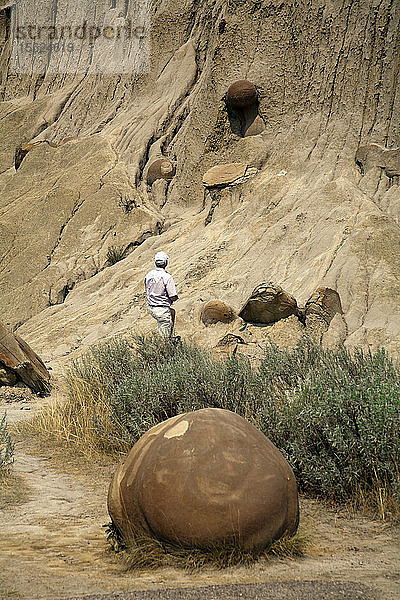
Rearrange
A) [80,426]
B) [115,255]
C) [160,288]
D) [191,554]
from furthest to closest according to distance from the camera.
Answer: [115,255] → [160,288] → [80,426] → [191,554]

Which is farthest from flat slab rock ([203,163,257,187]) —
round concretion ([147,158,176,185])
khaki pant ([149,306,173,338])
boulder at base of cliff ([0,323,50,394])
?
boulder at base of cliff ([0,323,50,394])

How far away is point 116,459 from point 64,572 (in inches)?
99.1

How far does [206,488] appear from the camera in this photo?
10.3ft

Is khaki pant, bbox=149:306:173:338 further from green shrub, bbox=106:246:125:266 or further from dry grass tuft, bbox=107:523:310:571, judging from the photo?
green shrub, bbox=106:246:125:266

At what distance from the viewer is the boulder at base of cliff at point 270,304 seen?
32.4ft

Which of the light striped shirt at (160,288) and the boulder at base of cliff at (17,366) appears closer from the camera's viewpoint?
the light striped shirt at (160,288)

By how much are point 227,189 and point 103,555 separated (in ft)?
41.3

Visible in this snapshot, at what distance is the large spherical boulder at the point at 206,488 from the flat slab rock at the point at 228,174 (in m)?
12.1

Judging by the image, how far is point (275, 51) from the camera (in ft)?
52.6

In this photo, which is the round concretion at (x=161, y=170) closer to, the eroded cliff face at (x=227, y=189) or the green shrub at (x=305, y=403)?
the eroded cliff face at (x=227, y=189)

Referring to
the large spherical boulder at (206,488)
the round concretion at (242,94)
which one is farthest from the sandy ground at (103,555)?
the round concretion at (242,94)

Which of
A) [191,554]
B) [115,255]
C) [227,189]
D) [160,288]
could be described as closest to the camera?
[191,554]

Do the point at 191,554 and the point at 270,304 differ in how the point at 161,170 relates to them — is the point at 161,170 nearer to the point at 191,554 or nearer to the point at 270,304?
the point at 270,304

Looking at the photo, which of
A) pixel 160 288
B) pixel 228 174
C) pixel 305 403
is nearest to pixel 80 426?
pixel 305 403
